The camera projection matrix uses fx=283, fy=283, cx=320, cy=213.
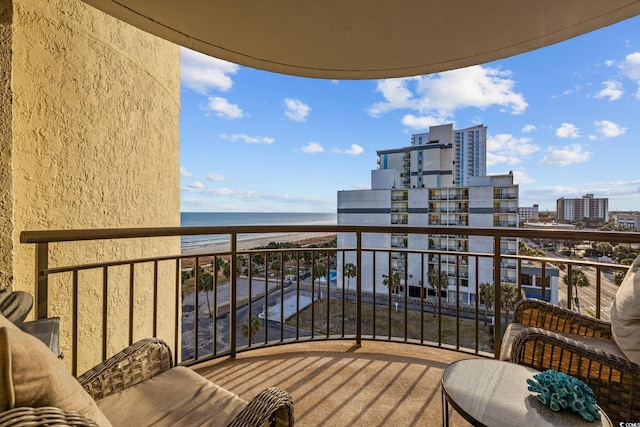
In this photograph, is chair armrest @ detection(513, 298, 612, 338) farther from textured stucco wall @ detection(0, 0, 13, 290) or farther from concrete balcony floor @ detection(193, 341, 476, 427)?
textured stucco wall @ detection(0, 0, 13, 290)

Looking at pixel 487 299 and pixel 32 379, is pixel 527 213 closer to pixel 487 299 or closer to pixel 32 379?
pixel 487 299

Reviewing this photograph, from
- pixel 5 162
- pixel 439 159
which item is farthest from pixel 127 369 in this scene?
pixel 439 159

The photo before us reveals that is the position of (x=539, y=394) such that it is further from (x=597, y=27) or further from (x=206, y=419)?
(x=597, y=27)

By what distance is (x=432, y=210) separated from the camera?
781 inches

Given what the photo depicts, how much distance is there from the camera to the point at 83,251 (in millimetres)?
2125

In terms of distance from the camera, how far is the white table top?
3.16ft

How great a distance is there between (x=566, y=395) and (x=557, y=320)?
99cm

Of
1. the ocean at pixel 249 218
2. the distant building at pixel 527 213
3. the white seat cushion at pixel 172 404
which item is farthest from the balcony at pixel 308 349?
the ocean at pixel 249 218

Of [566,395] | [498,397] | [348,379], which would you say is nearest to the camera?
[566,395]

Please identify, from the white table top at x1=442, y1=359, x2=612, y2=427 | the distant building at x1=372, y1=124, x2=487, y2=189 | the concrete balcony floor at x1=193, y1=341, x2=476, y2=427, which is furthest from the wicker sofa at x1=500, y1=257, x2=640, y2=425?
the distant building at x1=372, y1=124, x2=487, y2=189

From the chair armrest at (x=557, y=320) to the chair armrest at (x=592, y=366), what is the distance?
1.91 feet

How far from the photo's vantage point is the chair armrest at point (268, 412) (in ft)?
2.83

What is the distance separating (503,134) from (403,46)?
30249 mm

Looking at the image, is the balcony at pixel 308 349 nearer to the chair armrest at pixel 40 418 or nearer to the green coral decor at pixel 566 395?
the green coral decor at pixel 566 395
